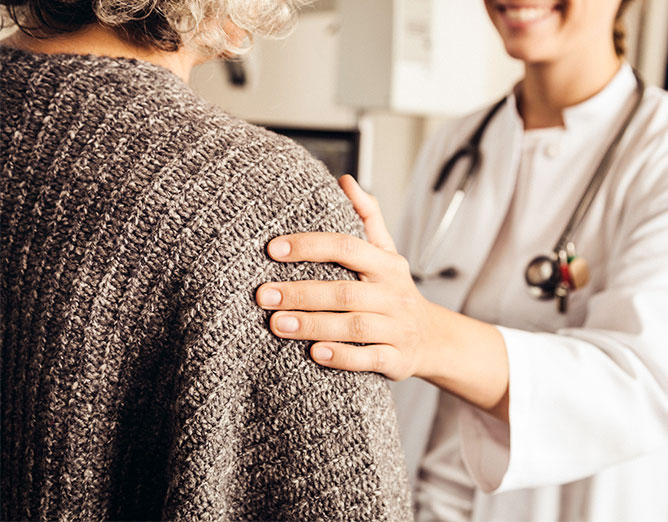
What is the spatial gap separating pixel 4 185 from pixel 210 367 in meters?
0.25

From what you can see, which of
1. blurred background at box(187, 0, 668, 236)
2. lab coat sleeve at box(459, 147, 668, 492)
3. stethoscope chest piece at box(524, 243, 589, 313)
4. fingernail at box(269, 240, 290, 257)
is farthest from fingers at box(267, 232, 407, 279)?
blurred background at box(187, 0, 668, 236)

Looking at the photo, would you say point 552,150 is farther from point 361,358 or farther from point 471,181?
point 361,358

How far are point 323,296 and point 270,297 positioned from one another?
5 cm

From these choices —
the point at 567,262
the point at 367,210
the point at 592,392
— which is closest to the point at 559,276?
the point at 567,262

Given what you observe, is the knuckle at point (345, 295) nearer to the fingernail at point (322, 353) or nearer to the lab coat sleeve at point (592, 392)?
the fingernail at point (322, 353)

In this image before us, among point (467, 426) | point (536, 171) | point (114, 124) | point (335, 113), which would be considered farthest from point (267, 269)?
point (335, 113)

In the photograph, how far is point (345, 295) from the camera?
54 centimetres

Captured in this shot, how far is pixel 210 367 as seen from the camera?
0.48 m

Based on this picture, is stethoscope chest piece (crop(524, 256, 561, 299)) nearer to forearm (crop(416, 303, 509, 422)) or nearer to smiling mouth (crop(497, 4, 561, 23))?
forearm (crop(416, 303, 509, 422))

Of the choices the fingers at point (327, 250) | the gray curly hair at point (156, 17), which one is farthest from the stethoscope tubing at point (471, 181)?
the gray curly hair at point (156, 17)

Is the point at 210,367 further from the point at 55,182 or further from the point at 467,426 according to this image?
the point at 467,426

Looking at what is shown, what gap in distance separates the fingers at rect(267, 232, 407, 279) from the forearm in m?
0.16

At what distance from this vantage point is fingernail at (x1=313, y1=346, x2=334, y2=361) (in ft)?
1.68

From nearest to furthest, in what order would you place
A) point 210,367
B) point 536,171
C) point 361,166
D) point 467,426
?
point 210,367, point 467,426, point 536,171, point 361,166
